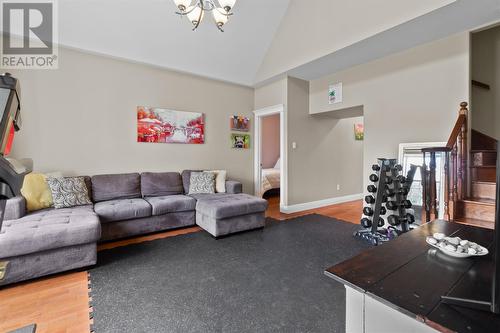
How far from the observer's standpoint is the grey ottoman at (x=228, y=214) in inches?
122

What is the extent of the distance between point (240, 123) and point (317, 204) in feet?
7.77

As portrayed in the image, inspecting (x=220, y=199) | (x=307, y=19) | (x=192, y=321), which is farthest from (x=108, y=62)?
(x=192, y=321)

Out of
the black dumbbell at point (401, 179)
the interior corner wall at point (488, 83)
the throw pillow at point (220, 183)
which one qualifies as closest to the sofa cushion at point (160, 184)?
the throw pillow at point (220, 183)

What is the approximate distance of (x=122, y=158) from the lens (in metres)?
3.81

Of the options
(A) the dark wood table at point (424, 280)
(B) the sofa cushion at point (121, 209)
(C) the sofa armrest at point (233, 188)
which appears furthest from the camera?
(C) the sofa armrest at point (233, 188)

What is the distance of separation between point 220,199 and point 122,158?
1.76m

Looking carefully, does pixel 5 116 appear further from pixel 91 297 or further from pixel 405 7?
pixel 405 7

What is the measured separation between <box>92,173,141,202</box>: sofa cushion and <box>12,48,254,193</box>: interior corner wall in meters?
0.28

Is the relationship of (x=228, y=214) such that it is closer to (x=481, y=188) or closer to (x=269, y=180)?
Answer: (x=269, y=180)

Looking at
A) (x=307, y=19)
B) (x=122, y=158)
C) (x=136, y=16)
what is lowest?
(x=122, y=158)

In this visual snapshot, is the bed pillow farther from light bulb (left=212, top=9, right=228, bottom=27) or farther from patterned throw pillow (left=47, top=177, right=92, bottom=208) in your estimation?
light bulb (left=212, top=9, right=228, bottom=27)

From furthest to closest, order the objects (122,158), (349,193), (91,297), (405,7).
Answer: (349,193) → (122,158) → (405,7) → (91,297)

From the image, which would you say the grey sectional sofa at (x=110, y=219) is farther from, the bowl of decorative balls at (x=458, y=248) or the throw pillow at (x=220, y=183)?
the bowl of decorative balls at (x=458, y=248)

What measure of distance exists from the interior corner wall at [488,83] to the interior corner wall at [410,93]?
2.35ft
